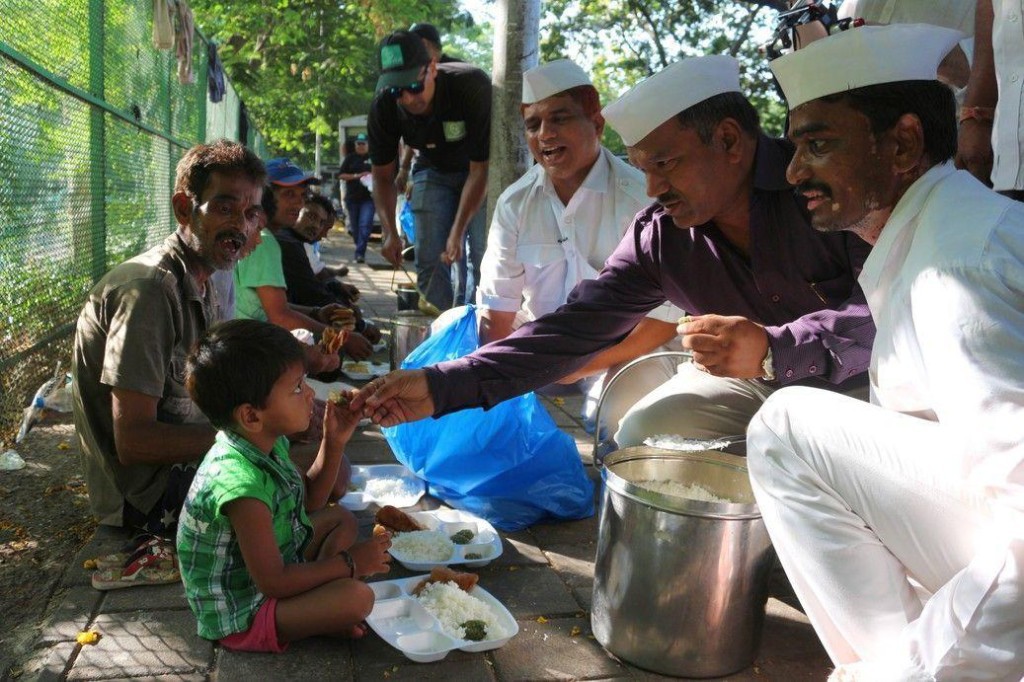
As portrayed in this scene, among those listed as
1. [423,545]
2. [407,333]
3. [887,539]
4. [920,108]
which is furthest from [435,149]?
[887,539]

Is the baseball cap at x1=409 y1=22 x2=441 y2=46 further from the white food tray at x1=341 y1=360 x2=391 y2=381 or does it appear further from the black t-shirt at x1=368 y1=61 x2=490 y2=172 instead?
the white food tray at x1=341 y1=360 x2=391 y2=381

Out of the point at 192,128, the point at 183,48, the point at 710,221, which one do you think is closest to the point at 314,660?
the point at 710,221

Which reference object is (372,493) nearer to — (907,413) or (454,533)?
(454,533)

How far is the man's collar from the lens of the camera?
2.73 meters

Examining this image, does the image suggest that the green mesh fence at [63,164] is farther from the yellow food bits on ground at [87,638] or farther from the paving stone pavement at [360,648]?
the yellow food bits on ground at [87,638]

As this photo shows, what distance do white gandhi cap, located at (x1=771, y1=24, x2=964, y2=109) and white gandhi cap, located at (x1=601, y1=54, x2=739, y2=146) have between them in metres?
0.60

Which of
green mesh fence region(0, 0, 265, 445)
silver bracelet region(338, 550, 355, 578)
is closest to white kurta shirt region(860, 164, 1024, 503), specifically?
silver bracelet region(338, 550, 355, 578)

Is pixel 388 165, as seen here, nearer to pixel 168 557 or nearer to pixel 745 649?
pixel 168 557

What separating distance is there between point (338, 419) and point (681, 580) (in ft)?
3.77

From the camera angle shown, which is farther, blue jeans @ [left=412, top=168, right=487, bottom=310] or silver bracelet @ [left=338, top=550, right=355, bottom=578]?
blue jeans @ [left=412, top=168, right=487, bottom=310]

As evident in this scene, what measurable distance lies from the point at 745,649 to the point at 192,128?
9.05 meters

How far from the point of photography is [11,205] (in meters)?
3.94

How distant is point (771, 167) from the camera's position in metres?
2.74

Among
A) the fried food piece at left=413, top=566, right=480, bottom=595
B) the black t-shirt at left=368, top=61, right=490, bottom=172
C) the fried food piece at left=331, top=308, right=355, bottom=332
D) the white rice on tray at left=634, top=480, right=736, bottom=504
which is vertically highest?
the black t-shirt at left=368, top=61, right=490, bottom=172
